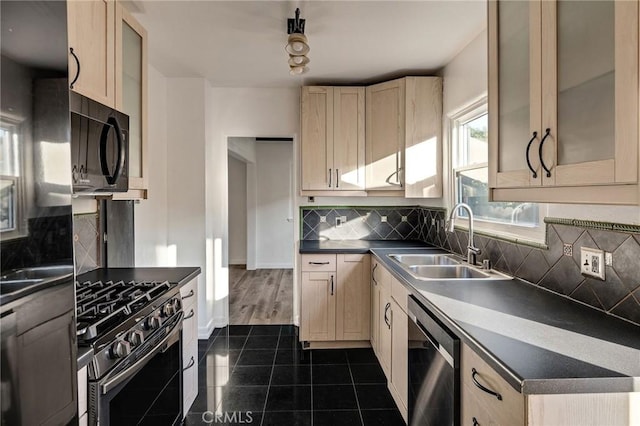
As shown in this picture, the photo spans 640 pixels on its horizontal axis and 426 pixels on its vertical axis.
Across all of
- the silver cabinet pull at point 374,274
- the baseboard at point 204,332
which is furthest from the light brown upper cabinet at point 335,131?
the baseboard at point 204,332

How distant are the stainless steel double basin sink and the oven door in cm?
132

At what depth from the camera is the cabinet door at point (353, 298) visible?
3053mm

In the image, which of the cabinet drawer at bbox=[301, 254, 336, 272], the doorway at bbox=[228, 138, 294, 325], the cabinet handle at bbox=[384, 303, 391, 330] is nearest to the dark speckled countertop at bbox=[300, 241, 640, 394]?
the cabinet handle at bbox=[384, 303, 391, 330]

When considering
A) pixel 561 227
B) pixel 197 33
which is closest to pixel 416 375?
pixel 561 227

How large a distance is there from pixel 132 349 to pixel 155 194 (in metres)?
2.12

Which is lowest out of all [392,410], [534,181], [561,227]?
[392,410]

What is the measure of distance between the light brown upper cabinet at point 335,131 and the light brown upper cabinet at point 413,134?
10.0 inches

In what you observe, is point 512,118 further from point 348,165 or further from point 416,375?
point 348,165

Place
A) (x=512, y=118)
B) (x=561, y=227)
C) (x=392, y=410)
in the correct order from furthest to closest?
(x=392, y=410), (x=561, y=227), (x=512, y=118)

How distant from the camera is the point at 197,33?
8.02 feet

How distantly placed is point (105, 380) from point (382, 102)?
290cm

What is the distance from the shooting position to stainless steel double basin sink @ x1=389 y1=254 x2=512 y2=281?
6.72ft

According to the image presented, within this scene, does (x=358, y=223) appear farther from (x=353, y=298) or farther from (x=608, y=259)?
(x=608, y=259)

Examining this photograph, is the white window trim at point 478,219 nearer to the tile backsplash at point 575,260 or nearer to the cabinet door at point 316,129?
the tile backsplash at point 575,260
